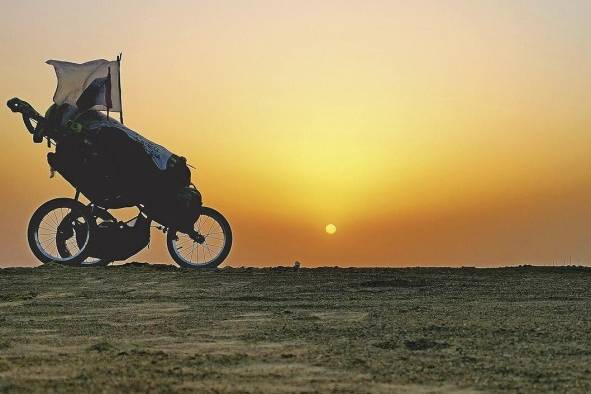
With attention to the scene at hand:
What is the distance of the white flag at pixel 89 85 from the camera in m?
15.6

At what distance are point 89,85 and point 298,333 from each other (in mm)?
10160

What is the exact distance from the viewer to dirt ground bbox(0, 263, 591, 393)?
479cm

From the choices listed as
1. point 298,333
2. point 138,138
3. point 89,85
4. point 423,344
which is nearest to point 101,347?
point 298,333

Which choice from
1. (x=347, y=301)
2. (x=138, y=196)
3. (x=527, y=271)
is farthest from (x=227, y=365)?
(x=138, y=196)

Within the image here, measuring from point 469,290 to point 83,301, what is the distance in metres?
4.83

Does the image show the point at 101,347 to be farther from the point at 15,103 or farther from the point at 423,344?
the point at 15,103

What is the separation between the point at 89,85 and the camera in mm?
15734

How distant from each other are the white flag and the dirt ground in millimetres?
4031

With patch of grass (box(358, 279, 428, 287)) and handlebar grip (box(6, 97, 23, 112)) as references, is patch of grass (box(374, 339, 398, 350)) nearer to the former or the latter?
patch of grass (box(358, 279, 428, 287))

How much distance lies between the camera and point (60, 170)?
1520 centimetres

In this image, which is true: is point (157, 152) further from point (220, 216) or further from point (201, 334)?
point (201, 334)

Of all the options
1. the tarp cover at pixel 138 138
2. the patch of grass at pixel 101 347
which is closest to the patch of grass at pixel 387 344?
the patch of grass at pixel 101 347

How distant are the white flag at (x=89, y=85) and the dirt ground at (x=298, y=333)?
4.03m

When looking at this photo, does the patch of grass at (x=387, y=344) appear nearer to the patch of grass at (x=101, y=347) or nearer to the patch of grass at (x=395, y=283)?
the patch of grass at (x=101, y=347)
